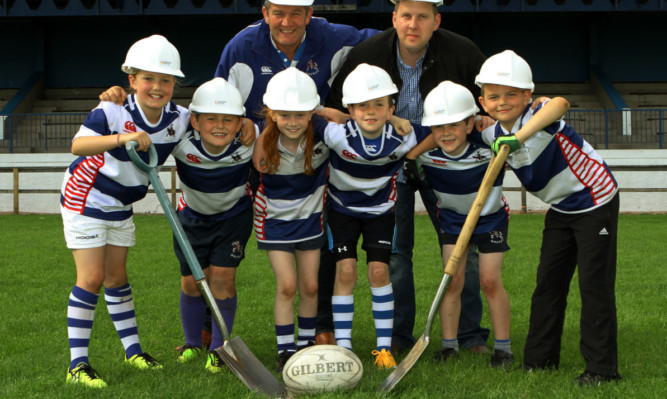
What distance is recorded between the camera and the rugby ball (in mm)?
3945

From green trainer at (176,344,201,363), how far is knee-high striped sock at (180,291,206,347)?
0.04 m

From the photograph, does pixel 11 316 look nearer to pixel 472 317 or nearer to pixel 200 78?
pixel 472 317

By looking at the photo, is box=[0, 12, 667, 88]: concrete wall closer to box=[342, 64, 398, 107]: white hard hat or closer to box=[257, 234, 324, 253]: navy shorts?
box=[342, 64, 398, 107]: white hard hat

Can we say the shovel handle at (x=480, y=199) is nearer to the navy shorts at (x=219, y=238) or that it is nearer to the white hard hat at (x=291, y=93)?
the white hard hat at (x=291, y=93)

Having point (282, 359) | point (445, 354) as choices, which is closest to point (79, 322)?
point (282, 359)

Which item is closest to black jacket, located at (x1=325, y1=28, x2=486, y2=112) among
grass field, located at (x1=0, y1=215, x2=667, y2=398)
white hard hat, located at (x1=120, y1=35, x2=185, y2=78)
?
white hard hat, located at (x1=120, y1=35, x2=185, y2=78)

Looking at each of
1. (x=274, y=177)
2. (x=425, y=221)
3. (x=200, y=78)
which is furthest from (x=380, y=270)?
(x=200, y=78)

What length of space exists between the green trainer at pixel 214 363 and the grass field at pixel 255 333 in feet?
0.19

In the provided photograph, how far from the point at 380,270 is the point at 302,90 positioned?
3.79 feet

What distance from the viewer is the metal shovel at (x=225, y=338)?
4094 mm

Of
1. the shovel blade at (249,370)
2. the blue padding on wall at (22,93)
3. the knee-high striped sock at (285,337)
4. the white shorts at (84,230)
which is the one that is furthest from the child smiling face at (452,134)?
the blue padding on wall at (22,93)

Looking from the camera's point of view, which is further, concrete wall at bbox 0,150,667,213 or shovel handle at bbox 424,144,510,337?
concrete wall at bbox 0,150,667,213

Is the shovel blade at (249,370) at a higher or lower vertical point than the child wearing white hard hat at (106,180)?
lower

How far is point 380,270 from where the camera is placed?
470cm
